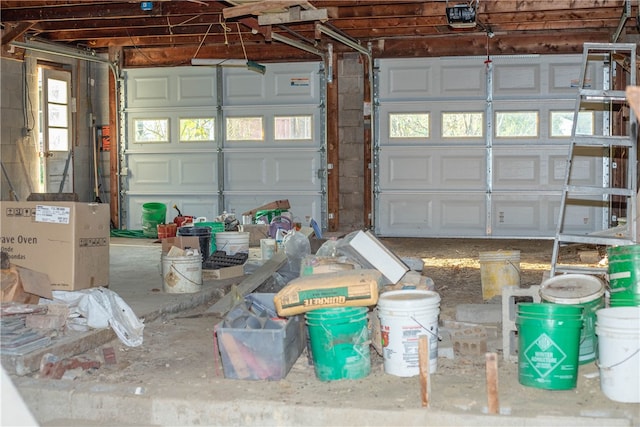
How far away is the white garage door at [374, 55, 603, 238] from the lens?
1191cm

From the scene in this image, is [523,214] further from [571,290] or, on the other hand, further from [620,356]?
[620,356]

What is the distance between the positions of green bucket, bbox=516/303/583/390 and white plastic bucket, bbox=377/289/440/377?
564 millimetres

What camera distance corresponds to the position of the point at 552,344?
4.33 m

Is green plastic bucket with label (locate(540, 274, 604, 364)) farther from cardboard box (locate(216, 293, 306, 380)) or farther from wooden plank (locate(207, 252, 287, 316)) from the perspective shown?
wooden plank (locate(207, 252, 287, 316))

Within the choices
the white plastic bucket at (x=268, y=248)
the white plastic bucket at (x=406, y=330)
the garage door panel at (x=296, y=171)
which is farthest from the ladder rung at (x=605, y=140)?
the garage door panel at (x=296, y=171)

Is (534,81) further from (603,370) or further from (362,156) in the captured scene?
(603,370)

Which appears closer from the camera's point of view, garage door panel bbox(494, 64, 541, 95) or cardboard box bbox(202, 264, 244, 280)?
cardboard box bbox(202, 264, 244, 280)

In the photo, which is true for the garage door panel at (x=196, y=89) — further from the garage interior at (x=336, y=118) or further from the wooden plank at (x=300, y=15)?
the wooden plank at (x=300, y=15)

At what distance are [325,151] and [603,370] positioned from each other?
8.65 metres

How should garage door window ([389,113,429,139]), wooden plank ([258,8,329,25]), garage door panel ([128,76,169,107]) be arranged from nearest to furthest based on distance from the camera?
wooden plank ([258,8,329,25]) < garage door window ([389,113,429,139]) < garage door panel ([128,76,169,107])

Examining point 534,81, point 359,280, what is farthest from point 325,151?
point 359,280

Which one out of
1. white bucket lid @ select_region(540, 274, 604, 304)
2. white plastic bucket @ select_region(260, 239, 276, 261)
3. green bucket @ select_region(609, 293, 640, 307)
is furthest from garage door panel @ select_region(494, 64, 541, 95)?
green bucket @ select_region(609, 293, 640, 307)

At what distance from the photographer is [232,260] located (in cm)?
827

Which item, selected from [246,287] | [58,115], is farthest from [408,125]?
[246,287]
